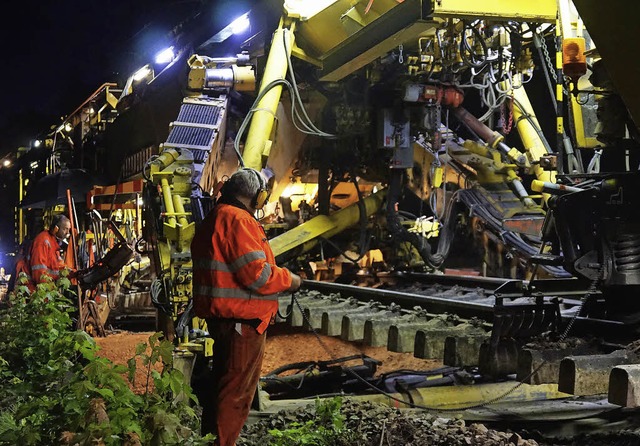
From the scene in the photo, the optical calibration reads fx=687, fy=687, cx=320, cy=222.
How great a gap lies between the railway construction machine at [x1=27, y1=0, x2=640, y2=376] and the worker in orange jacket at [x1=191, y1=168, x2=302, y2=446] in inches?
57.2

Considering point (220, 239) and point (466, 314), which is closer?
point (220, 239)

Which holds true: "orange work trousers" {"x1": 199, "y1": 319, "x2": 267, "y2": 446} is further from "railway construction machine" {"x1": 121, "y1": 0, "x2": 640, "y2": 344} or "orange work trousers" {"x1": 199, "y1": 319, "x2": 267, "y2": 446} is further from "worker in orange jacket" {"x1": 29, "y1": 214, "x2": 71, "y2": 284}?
"worker in orange jacket" {"x1": 29, "y1": 214, "x2": 71, "y2": 284}

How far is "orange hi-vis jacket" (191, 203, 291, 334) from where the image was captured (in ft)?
13.7

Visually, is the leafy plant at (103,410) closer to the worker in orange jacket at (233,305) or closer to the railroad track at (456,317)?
the worker in orange jacket at (233,305)

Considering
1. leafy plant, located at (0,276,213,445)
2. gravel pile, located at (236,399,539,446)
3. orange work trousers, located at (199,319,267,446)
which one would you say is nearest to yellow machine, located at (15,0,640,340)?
gravel pile, located at (236,399,539,446)

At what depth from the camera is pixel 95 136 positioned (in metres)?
18.6

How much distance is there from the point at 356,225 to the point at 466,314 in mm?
4580

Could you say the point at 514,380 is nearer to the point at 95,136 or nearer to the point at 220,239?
the point at 220,239

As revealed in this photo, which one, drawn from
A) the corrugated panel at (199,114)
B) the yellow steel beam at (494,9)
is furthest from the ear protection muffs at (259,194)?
the corrugated panel at (199,114)

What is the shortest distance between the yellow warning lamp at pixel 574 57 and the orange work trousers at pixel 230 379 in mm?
2705

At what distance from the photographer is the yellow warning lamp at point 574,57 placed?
4566 mm

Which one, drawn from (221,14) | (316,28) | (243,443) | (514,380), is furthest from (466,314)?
(221,14)

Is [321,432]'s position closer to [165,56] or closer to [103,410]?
[103,410]

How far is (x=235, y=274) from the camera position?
421 cm
